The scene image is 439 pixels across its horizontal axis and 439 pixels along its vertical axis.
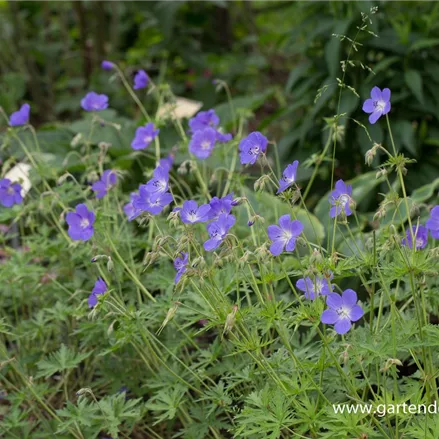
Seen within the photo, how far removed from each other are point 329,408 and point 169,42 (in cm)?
325

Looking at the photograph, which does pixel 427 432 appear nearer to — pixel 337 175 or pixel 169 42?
pixel 337 175

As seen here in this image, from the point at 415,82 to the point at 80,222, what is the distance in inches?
66.9

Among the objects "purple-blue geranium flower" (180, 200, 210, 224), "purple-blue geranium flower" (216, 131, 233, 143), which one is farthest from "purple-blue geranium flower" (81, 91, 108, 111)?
"purple-blue geranium flower" (180, 200, 210, 224)

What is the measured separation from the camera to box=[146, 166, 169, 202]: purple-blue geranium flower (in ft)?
5.20

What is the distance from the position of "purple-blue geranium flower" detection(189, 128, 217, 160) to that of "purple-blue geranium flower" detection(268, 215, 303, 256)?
→ 612 millimetres

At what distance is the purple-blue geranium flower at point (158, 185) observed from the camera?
159cm

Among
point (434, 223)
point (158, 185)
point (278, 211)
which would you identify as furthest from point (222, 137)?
point (434, 223)

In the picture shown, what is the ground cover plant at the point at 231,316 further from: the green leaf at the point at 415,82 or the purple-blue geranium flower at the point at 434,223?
the green leaf at the point at 415,82

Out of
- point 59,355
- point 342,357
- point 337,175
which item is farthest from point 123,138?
point 342,357

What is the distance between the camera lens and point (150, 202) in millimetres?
1601

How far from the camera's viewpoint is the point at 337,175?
11.6 ft

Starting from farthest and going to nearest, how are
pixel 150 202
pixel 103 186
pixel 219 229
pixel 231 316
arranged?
pixel 103 186
pixel 150 202
pixel 219 229
pixel 231 316

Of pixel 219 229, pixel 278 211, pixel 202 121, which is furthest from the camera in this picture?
pixel 278 211

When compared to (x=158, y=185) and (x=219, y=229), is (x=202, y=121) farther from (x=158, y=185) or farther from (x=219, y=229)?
(x=219, y=229)
